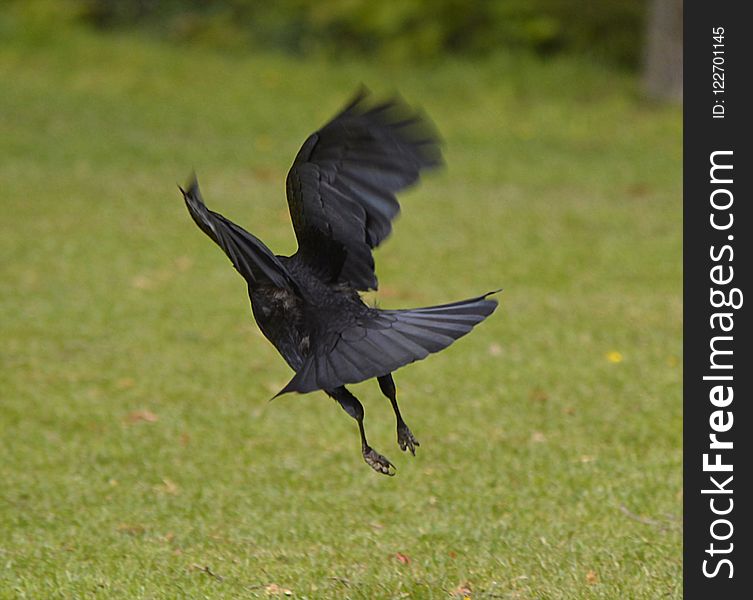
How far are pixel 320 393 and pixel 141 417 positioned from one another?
1.11 metres

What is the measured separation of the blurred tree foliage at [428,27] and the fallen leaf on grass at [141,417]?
Answer: 39.4ft

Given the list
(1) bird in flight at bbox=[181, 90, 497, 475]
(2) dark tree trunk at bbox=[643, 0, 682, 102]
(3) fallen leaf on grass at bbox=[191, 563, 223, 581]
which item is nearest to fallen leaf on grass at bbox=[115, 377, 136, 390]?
(3) fallen leaf on grass at bbox=[191, 563, 223, 581]

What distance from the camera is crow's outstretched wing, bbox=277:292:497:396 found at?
11.3 feet

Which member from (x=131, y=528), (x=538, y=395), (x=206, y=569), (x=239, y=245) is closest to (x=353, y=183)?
(x=239, y=245)

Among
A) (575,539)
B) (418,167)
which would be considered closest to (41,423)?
(575,539)

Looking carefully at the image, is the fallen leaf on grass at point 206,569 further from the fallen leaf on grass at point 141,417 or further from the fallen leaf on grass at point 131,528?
the fallen leaf on grass at point 141,417

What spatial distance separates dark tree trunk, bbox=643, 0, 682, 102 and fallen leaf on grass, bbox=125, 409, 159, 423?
10.0 m

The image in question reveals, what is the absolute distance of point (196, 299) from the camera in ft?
30.0

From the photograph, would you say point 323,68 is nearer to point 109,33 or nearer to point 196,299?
point 109,33

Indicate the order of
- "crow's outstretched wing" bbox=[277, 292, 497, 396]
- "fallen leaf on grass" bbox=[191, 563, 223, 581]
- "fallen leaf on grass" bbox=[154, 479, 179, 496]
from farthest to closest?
"fallen leaf on grass" bbox=[154, 479, 179, 496]
"fallen leaf on grass" bbox=[191, 563, 223, 581]
"crow's outstretched wing" bbox=[277, 292, 497, 396]

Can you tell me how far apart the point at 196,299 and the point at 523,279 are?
7.93 feet

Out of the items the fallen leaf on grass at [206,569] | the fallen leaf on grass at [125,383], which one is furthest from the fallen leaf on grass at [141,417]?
the fallen leaf on grass at [206,569]

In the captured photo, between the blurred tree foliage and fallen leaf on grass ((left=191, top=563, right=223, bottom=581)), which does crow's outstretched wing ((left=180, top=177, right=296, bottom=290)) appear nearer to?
fallen leaf on grass ((left=191, top=563, right=223, bottom=581))

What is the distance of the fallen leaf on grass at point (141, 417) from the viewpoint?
6863mm
